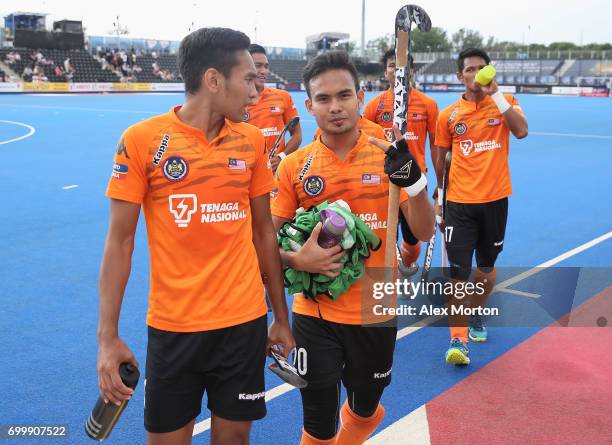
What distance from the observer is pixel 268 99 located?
22.8 ft

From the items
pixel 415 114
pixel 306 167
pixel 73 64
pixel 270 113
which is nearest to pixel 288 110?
pixel 270 113

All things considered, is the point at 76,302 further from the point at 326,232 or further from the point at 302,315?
the point at 326,232

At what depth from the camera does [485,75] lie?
5230 mm

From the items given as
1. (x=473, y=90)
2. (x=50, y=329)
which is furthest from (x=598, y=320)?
(x=50, y=329)

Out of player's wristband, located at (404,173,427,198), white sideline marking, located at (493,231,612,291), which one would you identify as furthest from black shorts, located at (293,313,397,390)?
white sideline marking, located at (493,231,612,291)

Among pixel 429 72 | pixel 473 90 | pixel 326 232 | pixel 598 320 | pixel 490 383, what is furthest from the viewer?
pixel 429 72

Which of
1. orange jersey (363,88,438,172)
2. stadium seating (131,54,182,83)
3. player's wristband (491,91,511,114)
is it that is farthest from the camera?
stadium seating (131,54,182,83)

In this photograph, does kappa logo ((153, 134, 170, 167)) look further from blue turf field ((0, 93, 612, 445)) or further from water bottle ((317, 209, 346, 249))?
blue turf field ((0, 93, 612, 445))

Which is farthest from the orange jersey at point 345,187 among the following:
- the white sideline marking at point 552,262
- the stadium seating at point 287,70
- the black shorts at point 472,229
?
the stadium seating at point 287,70

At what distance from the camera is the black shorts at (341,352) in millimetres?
3203

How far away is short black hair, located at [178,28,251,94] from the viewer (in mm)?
2742

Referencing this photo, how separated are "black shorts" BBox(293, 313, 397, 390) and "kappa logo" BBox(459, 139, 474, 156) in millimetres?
2659

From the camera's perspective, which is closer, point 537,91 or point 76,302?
point 76,302

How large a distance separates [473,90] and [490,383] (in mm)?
2564
